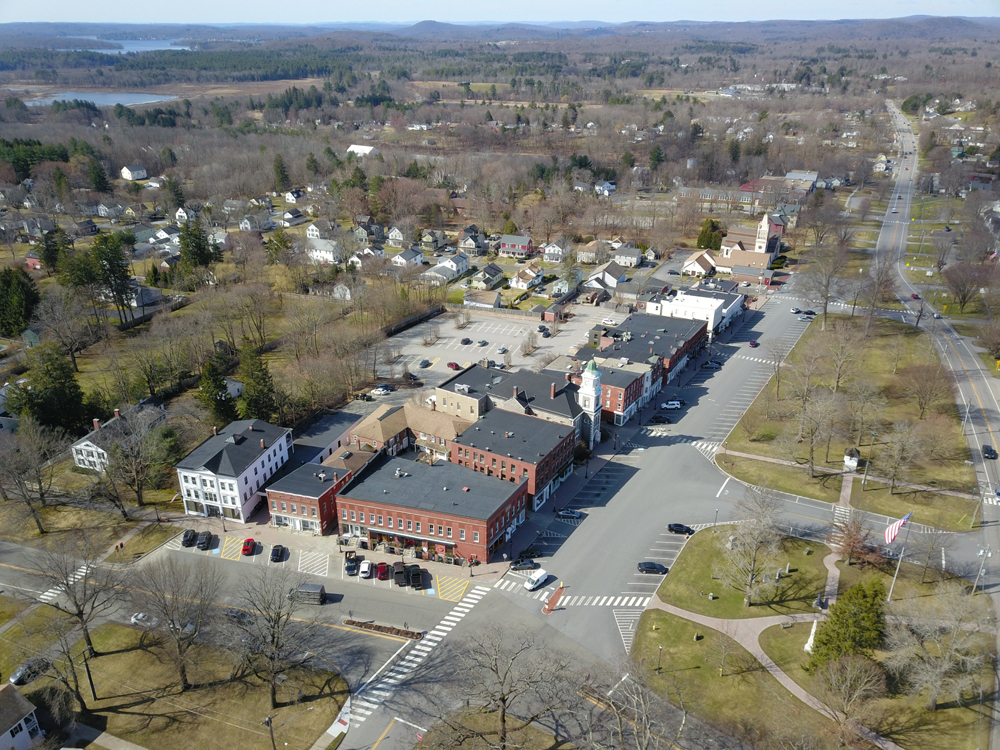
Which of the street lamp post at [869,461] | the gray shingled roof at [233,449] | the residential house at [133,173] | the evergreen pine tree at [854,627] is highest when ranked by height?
the residential house at [133,173]

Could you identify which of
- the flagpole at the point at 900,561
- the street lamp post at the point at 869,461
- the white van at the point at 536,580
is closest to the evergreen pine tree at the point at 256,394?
the white van at the point at 536,580

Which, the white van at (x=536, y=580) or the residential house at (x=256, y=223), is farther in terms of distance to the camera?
the residential house at (x=256, y=223)

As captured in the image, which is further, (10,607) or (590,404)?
(590,404)

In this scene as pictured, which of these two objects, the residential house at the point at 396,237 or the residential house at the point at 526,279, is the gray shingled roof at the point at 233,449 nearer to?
the residential house at the point at 526,279

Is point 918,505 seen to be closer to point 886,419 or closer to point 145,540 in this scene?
point 886,419

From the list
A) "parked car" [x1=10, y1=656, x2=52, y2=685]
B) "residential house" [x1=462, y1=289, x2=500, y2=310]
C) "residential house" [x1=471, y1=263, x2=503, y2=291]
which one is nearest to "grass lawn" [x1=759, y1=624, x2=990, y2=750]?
"parked car" [x1=10, y1=656, x2=52, y2=685]

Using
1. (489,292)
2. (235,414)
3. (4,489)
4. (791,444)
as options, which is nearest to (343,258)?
(489,292)

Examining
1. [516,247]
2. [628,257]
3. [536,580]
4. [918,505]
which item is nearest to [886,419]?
[918,505]
